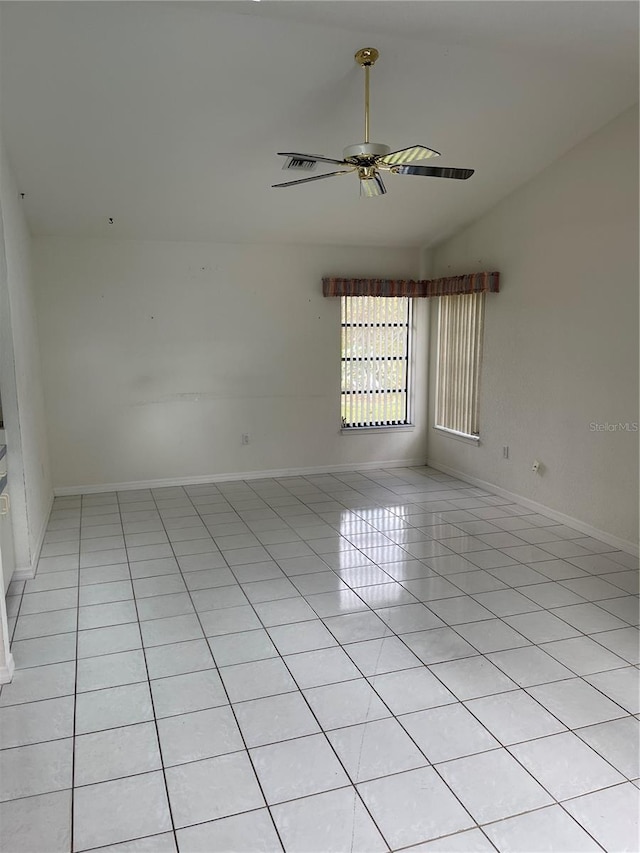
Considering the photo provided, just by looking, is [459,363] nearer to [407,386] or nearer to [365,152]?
[407,386]

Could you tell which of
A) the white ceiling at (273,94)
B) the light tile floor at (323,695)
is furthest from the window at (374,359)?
the light tile floor at (323,695)

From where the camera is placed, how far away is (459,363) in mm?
5984

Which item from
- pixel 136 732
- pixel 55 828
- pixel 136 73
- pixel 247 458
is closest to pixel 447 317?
pixel 247 458

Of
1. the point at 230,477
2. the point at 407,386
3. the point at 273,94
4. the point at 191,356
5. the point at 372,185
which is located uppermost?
the point at 273,94

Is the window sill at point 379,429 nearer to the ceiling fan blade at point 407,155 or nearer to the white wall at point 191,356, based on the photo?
the white wall at point 191,356

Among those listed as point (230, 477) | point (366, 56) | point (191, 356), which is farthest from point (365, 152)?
point (230, 477)

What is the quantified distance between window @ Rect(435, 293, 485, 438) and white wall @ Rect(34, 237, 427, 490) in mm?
350

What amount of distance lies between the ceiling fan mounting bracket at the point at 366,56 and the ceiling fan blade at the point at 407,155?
0.58m

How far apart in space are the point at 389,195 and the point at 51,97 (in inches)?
105

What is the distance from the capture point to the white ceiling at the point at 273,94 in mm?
2861

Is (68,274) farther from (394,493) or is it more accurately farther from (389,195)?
(394,493)

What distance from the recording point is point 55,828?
1832 mm

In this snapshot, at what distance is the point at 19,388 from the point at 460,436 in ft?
13.0

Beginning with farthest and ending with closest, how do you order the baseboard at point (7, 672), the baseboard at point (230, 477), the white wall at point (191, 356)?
the baseboard at point (230, 477) → the white wall at point (191, 356) → the baseboard at point (7, 672)
